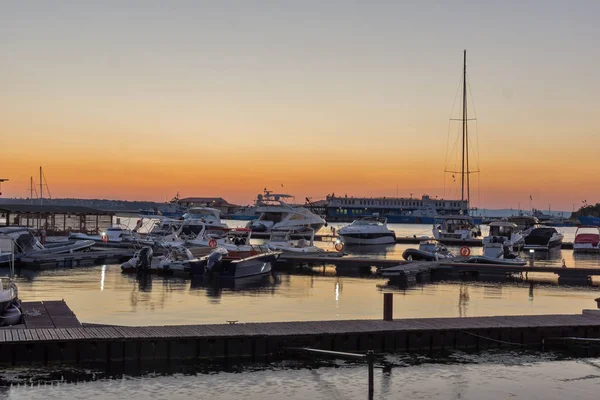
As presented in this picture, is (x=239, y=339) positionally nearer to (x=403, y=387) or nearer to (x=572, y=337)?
(x=403, y=387)

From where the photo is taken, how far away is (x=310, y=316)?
92.8 ft

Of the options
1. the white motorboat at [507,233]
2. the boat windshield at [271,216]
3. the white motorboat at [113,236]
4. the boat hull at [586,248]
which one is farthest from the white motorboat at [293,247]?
the boat windshield at [271,216]

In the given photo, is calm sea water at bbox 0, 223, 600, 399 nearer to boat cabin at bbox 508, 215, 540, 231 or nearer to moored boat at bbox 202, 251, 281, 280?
moored boat at bbox 202, 251, 281, 280

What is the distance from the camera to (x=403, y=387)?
17578 mm

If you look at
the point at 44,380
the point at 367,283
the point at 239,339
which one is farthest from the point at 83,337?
the point at 367,283

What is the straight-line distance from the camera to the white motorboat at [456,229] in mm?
86250

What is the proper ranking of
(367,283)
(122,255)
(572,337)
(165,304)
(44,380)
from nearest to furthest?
1. (44,380)
2. (572,337)
3. (165,304)
4. (367,283)
5. (122,255)

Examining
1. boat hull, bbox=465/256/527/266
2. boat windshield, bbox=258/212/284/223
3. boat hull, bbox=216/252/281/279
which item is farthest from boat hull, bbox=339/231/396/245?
boat hull, bbox=216/252/281/279

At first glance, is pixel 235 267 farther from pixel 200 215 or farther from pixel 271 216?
pixel 271 216

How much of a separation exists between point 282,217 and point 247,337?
245 feet

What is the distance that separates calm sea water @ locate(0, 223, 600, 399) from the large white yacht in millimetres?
32752

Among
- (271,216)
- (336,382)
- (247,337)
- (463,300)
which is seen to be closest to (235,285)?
(463,300)

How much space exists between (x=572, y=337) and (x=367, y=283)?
20.4 metres

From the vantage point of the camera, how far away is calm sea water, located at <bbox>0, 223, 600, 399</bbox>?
17.0 meters
